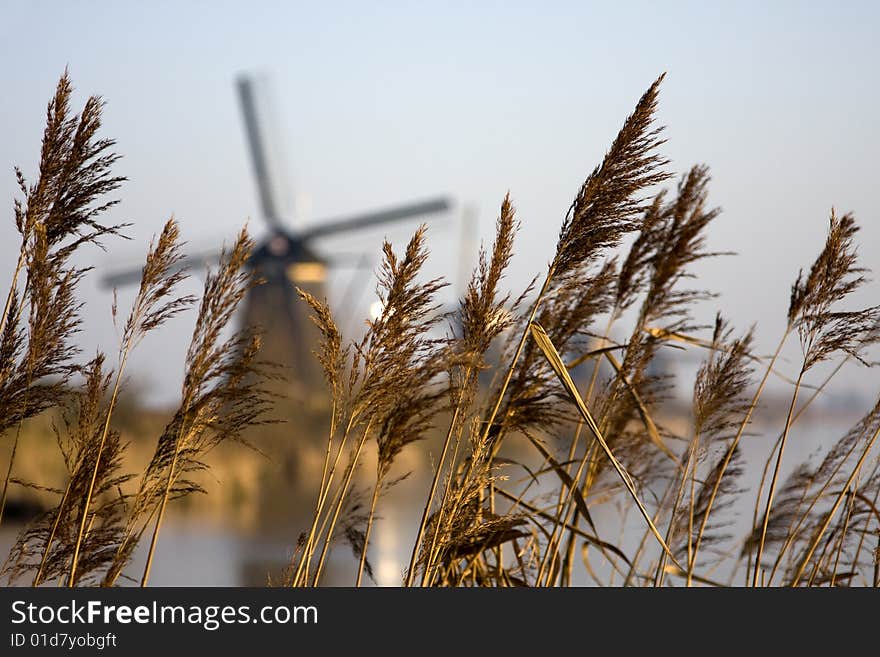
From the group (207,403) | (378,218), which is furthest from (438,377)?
(378,218)

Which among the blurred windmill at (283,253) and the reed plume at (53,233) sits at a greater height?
the blurred windmill at (283,253)

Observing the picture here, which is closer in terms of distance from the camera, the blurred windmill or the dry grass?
the dry grass

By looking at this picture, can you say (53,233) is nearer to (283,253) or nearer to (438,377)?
(438,377)

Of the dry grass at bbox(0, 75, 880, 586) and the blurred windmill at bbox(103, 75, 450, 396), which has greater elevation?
the blurred windmill at bbox(103, 75, 450, 396)

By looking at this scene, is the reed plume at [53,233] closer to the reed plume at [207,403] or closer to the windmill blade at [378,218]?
the reed plume at [207,403]

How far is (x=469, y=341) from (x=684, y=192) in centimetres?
102

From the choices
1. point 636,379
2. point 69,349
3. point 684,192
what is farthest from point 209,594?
point 684,192

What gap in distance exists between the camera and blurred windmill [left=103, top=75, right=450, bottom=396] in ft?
97.6

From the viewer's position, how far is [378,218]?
3094 centimetres

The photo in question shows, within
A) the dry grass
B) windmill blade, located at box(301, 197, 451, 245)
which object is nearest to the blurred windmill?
windmill blade, located at box(301, 197, 451, 245)

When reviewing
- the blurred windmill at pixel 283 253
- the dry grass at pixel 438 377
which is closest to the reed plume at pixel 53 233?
the dry grass at pixel 438 377

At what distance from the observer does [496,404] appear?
258cm

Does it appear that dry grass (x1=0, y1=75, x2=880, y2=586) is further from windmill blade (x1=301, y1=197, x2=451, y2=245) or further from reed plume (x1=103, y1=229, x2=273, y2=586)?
windmill blade (x1=301, y1=197, x2=451, y2=245)

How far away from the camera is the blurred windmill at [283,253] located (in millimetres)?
29734
